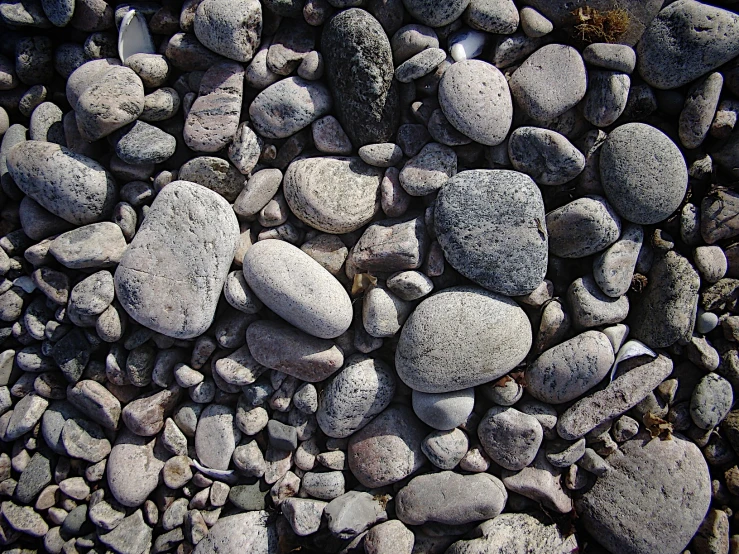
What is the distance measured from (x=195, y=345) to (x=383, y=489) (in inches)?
69.8

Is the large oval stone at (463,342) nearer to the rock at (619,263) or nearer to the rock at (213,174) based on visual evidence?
the rock at (619,263)

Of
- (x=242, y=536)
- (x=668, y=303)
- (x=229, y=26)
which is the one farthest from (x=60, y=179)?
(x=668, y=303)

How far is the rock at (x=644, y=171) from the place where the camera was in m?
2.90

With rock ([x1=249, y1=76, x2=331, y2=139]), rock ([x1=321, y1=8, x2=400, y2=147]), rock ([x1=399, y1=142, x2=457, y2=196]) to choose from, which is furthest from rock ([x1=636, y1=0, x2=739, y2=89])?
rock ([x1=249, y1=76, x2=331, y2=139])

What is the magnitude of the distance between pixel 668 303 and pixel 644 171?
3.01ft

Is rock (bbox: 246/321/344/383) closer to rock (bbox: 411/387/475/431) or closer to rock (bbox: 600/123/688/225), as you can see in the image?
rock (bbox: 411/387/475/431)

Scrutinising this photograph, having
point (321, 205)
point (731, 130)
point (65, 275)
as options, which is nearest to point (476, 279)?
point (321, 205)

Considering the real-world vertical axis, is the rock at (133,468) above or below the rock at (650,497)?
below

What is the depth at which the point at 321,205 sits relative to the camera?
10.1ft

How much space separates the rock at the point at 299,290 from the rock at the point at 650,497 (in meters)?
2.25

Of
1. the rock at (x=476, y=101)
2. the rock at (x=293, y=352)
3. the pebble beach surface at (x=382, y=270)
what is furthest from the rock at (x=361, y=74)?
the rock at (x=293, y=352)

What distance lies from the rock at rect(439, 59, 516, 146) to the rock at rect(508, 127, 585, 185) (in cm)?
13

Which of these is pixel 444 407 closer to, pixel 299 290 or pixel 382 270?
pixel 382 270

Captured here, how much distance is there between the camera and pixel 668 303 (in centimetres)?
300
